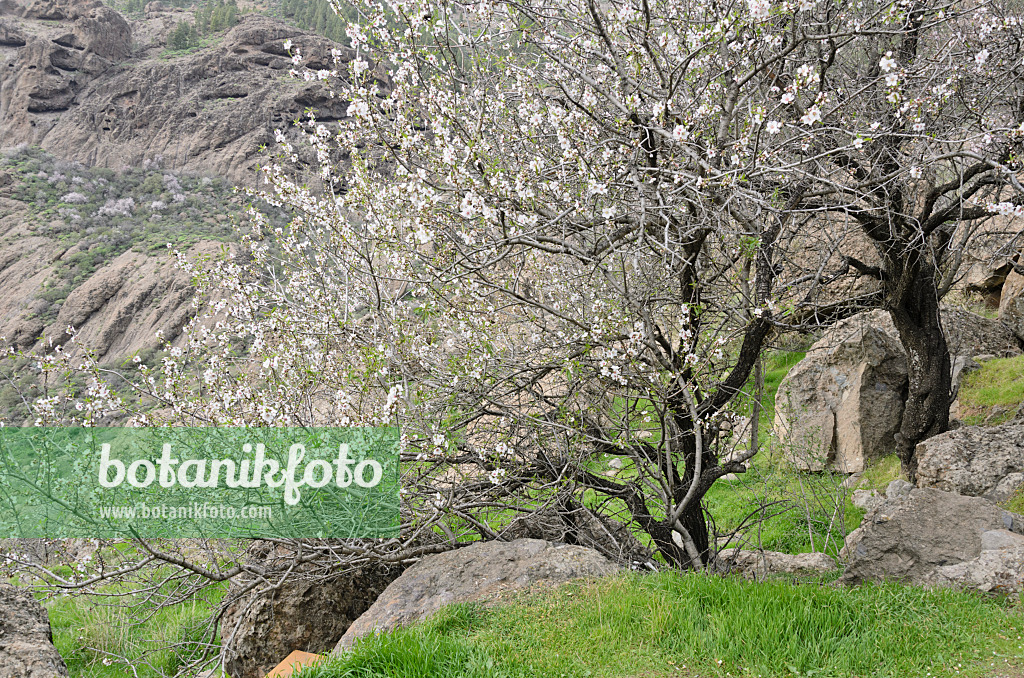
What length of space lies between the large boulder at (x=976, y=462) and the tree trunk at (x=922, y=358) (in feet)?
2.26

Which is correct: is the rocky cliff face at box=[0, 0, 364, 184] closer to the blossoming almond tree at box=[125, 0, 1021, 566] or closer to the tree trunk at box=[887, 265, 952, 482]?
the blossoming almond tree at box=[125, 0, 1021, 566]

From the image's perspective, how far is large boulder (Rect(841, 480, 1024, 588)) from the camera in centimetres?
436

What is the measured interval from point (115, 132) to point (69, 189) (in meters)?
11.4

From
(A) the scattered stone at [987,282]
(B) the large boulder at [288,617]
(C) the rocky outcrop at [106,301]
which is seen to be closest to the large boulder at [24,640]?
(B) the large boulder at [288,617]

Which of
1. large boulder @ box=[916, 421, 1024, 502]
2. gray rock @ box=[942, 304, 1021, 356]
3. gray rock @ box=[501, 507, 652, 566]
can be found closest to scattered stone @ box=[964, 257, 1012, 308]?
gray rock @ box=[942, 304, 1021, 356]

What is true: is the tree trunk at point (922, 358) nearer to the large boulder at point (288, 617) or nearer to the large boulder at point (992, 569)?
the large boulder at point (992, 569)

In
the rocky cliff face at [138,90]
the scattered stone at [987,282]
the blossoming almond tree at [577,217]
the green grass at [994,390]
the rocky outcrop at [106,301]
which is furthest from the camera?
the rocky cliff face at [138,90]

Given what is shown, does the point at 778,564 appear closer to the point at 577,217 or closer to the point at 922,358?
the point at 922,358

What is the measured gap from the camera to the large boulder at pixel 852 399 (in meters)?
8.62

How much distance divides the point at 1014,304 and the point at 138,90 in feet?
217

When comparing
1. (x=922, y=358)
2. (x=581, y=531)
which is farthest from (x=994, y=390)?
(x=581, y=531)

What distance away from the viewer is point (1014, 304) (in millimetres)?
10195

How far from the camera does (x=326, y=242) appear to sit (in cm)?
661

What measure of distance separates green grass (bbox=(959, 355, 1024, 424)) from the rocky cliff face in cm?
4697
